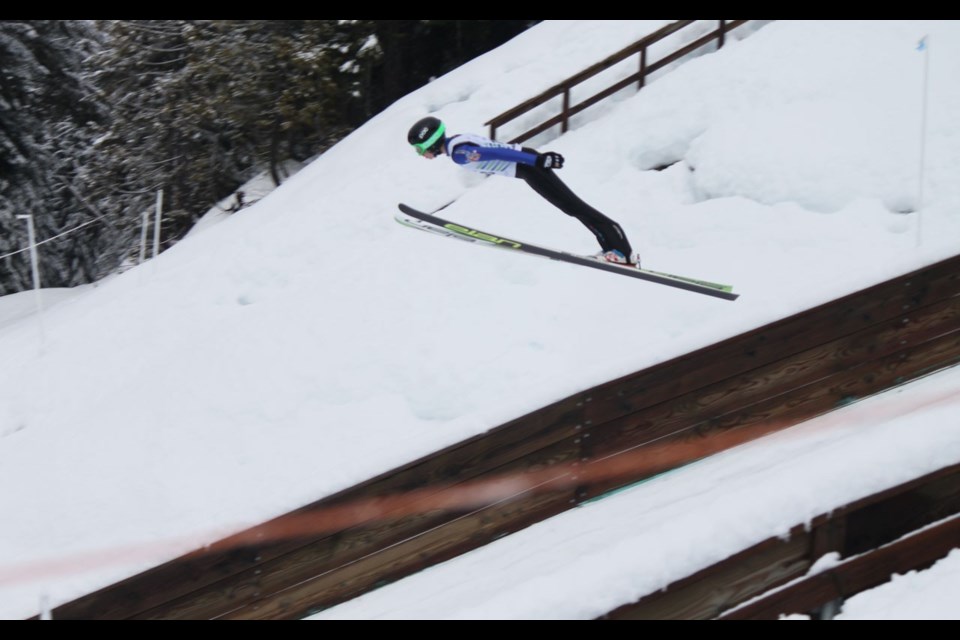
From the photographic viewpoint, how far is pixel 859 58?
38.4 feet

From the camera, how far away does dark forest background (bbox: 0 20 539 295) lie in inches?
715

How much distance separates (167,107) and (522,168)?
12.7 meters

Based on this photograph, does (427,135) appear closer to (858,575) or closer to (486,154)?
(486,154)

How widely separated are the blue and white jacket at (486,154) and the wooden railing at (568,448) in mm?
2927

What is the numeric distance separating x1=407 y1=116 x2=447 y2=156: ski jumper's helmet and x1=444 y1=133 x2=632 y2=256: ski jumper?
126 millimetres

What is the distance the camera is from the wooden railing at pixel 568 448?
205 inches

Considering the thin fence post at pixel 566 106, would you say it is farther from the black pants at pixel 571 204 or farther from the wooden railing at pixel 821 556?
the wooden railing at pixel 821 556

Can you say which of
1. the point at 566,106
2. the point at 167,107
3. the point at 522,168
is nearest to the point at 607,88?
the point at 566,106

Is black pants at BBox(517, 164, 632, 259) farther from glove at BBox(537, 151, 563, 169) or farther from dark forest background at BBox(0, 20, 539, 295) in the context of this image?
dark forest background at BBox(0, 20, 539, 295)

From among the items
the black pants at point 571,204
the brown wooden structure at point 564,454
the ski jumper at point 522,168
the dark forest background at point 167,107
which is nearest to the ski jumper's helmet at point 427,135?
the ski jumper at point 522,168
